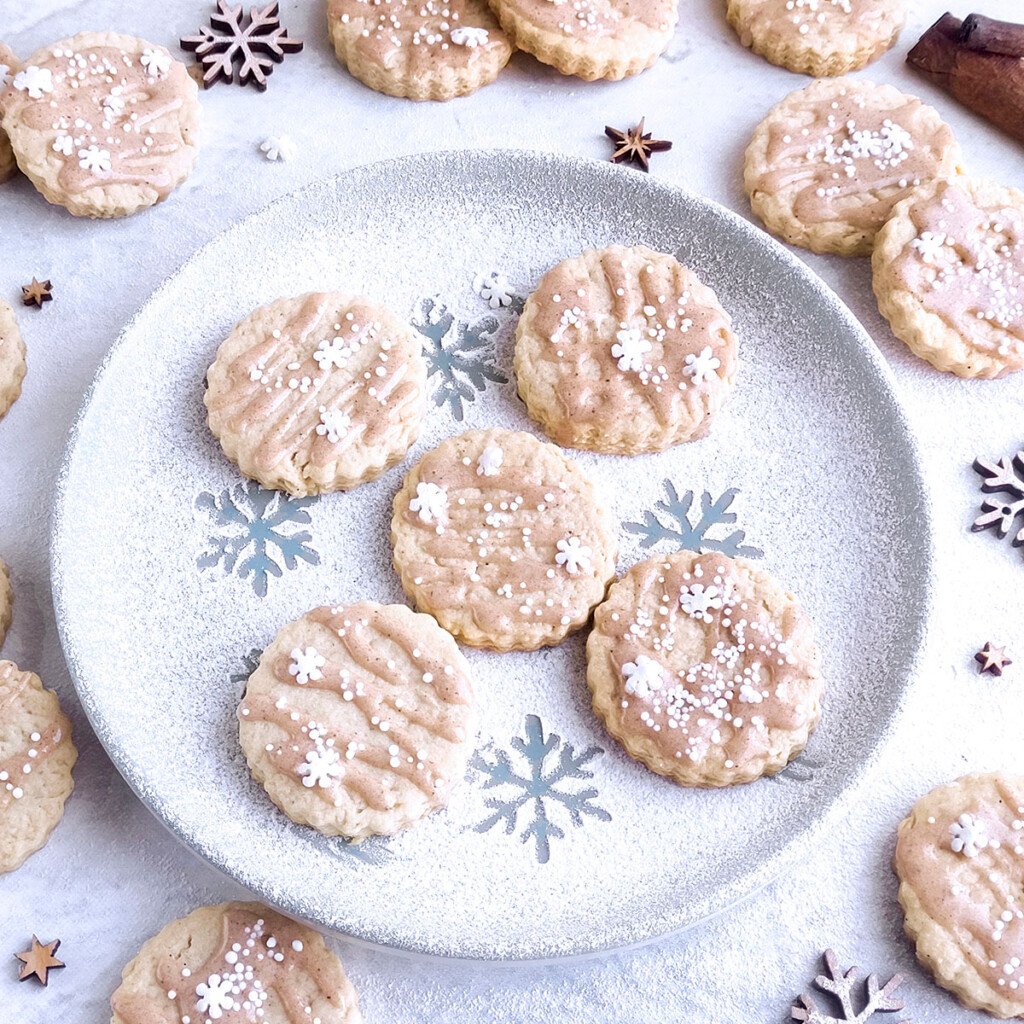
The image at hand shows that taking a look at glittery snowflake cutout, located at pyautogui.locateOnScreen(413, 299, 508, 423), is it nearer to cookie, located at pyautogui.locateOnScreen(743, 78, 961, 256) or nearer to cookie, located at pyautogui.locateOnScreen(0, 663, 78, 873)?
cookie, located at pyautogui.locateOnScreen(743, 78, 961, 256)

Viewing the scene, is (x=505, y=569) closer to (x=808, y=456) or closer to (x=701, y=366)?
(x=701, y=366)

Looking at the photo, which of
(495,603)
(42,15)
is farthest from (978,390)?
(42,15)

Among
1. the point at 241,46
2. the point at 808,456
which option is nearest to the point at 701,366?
the point at 808,456

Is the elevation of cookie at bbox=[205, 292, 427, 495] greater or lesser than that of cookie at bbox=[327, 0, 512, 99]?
lesser

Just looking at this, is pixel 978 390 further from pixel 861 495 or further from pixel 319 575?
pixel 319 575

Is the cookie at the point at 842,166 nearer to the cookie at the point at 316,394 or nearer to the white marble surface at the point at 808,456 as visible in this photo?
the white marble surface at the point at 808,456

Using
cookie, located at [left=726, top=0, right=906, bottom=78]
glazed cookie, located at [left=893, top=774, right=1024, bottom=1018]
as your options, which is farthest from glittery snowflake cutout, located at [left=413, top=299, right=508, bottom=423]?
glazed cookie, located at [left=893, top=774, right=1024, bottom=1018]

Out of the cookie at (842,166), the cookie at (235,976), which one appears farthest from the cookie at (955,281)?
the cookie at (235,976)
